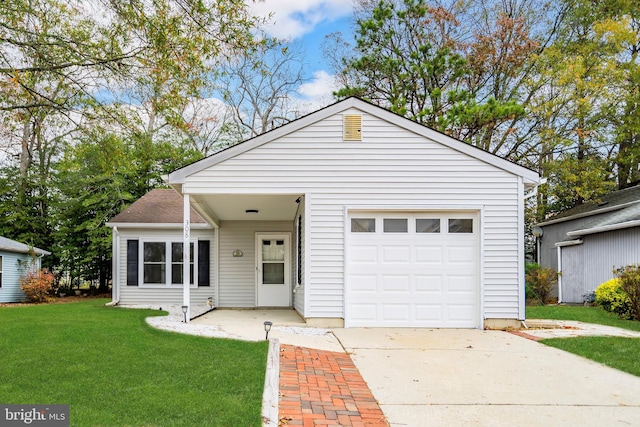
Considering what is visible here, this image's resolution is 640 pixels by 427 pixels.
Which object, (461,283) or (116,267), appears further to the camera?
(116,267)

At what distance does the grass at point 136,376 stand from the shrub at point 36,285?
1167cm

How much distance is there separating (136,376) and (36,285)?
15975mm

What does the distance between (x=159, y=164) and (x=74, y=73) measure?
19.4 metres

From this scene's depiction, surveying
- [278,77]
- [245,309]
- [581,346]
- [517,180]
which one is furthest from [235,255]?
[278,77]

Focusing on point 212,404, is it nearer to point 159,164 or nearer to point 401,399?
point 401,399

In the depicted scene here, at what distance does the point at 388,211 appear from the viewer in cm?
980

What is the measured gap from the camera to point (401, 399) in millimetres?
5020

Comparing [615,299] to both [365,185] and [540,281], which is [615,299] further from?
[365,185]

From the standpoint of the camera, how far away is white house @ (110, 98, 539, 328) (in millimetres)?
9602

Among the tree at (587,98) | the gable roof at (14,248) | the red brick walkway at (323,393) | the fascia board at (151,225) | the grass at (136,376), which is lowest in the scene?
the red brick walkway at (323,393)

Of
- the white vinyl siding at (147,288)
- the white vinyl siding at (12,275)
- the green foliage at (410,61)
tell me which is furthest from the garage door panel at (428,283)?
the white vinyl siding at (12,275)

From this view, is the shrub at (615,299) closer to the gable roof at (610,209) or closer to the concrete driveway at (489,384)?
the gable roof at (610,209)

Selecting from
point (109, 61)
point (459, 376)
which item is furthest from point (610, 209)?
point (109, 61)

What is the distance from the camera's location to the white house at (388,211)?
960 cm
